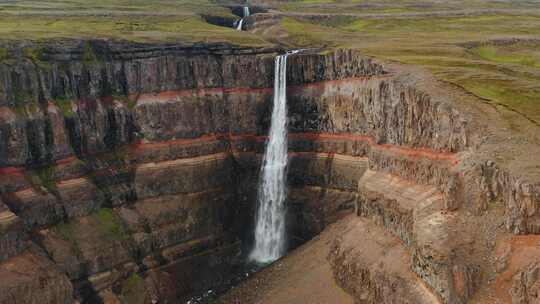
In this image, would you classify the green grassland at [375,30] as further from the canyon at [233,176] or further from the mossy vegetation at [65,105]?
the mossy vegetation at [65,105]

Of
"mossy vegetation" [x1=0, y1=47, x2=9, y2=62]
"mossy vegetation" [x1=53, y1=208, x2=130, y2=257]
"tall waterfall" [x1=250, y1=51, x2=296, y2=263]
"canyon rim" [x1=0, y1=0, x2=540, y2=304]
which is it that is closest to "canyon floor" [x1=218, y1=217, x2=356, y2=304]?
"canyon rim" [x1=0, y1=0, x2=540, y2=304]

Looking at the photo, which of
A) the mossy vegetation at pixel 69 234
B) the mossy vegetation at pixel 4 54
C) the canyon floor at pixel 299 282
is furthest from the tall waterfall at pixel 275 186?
the mossy vegetation at pixel 4 54

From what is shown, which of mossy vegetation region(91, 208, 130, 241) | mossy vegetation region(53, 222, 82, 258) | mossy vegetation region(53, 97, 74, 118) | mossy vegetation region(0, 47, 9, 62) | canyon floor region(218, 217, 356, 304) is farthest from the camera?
mossy vegetation region(53, 97, 74, 118)

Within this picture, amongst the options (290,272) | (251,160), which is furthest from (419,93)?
(251,160)

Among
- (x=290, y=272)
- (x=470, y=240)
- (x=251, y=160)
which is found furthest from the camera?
(x=251, y=160)

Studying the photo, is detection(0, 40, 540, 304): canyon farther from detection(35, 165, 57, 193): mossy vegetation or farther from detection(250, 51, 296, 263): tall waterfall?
detection(250, 51, 296, 263): tall waterfall

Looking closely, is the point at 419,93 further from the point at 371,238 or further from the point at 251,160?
the point at 251,160
